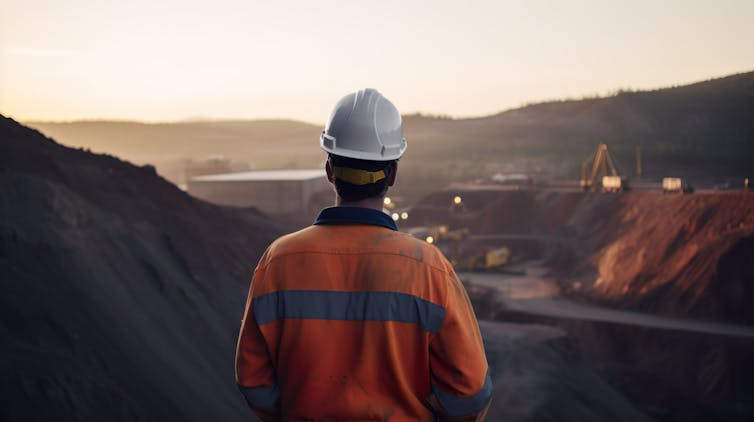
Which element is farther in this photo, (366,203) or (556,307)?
(556,307)

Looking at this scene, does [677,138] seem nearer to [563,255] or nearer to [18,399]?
[563,255]

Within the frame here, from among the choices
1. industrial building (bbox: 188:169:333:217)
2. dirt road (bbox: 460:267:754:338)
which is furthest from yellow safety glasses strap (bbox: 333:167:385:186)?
industrial building (bbox: 188:169:333:217)

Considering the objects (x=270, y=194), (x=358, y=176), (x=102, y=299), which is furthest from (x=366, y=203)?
(x=270, y=194)

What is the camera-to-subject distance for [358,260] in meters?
2.65

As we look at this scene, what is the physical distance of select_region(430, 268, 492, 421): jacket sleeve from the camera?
2596mm

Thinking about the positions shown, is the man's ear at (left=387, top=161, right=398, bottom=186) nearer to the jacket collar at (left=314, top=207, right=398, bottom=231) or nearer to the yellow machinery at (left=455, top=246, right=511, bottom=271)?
the jacket collar at (left=314, top=207, right=398, bottom=231)

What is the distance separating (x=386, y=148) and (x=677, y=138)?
86.0 meters

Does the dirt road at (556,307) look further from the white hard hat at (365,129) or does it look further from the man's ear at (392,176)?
the white hard hat at (365,129)

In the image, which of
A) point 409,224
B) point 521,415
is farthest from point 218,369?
point 409,224

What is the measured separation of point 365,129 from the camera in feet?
9.41

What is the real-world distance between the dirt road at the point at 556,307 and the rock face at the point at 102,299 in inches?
732

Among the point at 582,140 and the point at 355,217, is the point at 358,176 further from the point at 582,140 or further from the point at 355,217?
the point at 582,140

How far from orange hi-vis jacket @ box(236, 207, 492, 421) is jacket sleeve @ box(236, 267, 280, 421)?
0.07m

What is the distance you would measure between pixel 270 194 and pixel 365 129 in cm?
5671
